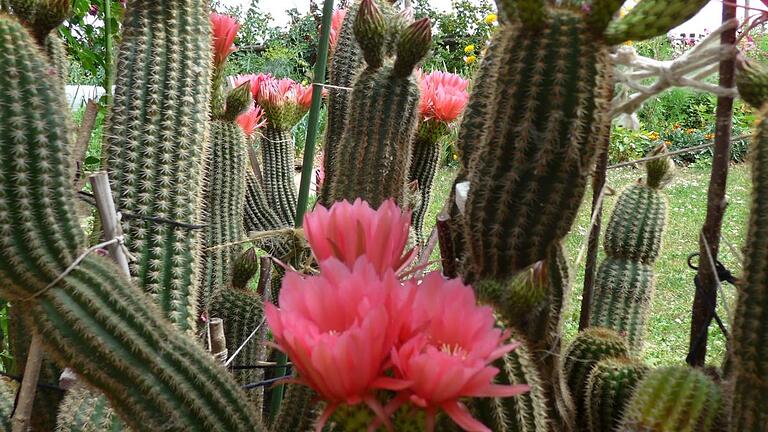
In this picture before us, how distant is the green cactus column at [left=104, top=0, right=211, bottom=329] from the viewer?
0.82 m

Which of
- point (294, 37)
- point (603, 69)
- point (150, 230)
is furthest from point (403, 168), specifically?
point (294, 37)

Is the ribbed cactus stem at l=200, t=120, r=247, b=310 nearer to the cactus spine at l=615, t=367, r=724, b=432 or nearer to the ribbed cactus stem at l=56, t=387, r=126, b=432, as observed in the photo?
the ribbed cactus stem at l=56, t=387, r=126, b=432

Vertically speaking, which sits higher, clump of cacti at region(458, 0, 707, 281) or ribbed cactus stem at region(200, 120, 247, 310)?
clump of cacti at region(458, 0, 707, 281)

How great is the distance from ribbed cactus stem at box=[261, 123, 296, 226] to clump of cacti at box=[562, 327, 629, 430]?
1.18 m

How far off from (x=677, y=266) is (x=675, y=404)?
345 centimetres

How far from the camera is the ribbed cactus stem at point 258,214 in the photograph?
1755mm

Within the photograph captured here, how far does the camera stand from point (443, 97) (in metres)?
1.32

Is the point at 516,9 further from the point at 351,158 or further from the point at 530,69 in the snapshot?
the point at 351,158

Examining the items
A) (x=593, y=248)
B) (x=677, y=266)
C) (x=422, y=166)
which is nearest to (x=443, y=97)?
(x=422, y=166)

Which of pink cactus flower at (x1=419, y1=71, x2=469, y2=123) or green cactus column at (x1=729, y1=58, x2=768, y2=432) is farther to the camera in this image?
pink cactus flower at (x1=419, y1=71, x2=469, y2=123)

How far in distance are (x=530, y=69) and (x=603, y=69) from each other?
0.19ft

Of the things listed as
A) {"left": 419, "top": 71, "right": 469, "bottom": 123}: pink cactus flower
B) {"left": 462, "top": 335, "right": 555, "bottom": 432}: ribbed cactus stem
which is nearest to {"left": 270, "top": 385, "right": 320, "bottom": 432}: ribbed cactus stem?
{"left": 462, "top": 335, "right": 555, "bottom": 432}: ribbed cactus stem

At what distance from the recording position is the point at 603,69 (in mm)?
575

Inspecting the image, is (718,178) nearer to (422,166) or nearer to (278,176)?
(422,166)
